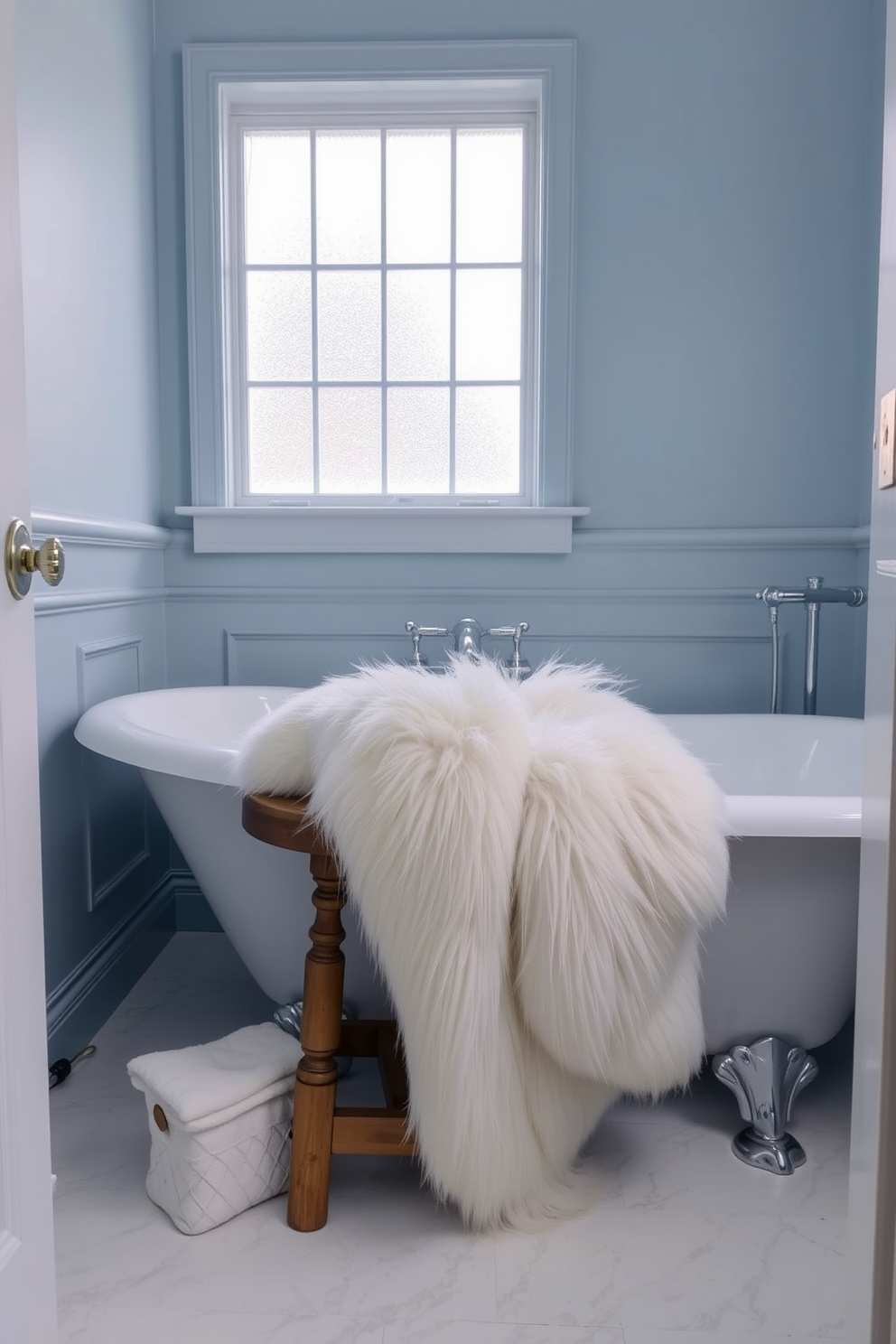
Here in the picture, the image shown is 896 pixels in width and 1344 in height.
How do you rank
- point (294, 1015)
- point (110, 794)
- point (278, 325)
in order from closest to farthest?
point (294, 1015) → point (110, 794) → point (278, 325)

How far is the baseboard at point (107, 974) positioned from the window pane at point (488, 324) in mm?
1619

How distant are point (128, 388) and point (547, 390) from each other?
1049mm

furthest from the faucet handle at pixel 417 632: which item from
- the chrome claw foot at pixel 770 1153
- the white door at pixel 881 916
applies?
the white door at pixel 881 916

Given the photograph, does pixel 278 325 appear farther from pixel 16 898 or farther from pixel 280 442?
pixel 16 898

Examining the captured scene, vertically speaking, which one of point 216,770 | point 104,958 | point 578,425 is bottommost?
point 104,958

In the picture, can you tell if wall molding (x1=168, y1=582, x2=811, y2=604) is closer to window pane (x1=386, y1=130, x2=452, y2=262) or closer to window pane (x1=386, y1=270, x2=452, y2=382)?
window pane (x1=386, y1=270, x2=452, y2=382)

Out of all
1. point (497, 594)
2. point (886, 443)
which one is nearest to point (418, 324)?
point (497, 594)

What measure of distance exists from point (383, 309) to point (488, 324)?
29 cm

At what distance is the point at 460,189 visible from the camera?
2.86m

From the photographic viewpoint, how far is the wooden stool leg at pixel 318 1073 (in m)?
1.58

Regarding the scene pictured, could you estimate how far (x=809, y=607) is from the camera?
2664 mm

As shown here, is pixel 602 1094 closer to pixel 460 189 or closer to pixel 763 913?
pixel 763 913

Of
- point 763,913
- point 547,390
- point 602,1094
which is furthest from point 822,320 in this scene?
point 602,1094

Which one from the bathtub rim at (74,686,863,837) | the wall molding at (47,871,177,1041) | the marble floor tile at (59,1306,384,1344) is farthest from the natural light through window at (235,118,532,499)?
the marble floor tile at (59,1306,384,1344)
